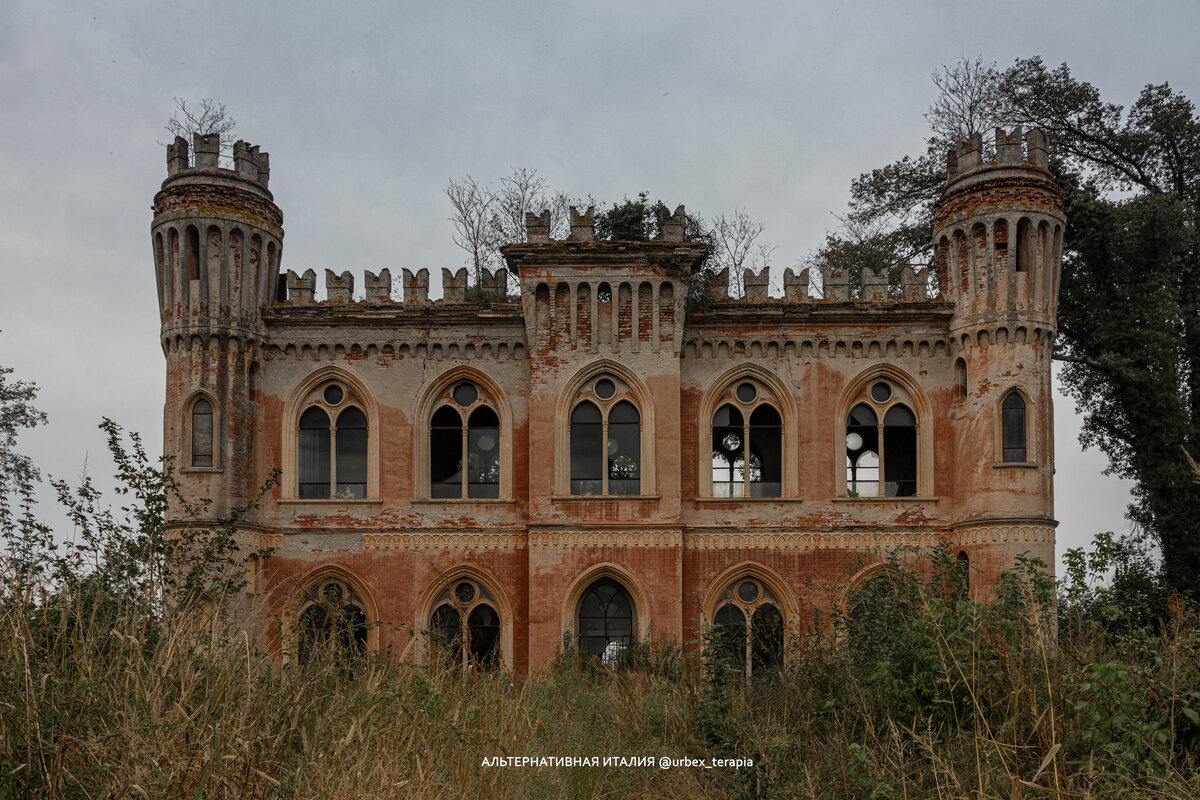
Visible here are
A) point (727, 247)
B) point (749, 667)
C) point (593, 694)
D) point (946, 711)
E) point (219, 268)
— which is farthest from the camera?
point (727, 247)

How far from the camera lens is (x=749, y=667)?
60.2 ft

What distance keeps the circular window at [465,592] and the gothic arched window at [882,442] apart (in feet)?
24.0

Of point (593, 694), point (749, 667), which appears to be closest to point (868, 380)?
point (749, 667)

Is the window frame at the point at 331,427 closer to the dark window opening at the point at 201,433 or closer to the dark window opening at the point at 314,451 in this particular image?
the dark window opening at the point at 314,451

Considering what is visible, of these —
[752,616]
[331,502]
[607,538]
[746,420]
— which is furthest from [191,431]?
[752,616]

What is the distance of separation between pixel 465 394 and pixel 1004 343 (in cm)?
999

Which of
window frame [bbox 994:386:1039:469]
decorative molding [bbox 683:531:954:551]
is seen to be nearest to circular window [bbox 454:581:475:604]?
decorative molding [bbox 683:531:954:551]

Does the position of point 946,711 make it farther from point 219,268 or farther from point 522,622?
point 219,268

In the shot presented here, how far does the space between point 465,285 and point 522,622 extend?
21.2ft

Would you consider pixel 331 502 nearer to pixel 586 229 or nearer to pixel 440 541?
pixel 440 541

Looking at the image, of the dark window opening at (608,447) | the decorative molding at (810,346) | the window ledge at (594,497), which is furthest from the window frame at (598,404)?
the decorative molding at (810,346)

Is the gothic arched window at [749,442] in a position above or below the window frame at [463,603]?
above

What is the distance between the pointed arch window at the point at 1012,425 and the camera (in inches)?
752

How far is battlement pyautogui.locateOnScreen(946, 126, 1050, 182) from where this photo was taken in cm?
1961
